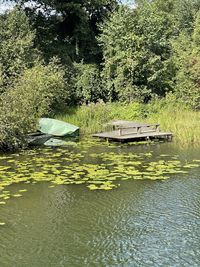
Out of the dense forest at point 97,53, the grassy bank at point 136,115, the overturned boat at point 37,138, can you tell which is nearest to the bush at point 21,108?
the dense forest at point 97,53

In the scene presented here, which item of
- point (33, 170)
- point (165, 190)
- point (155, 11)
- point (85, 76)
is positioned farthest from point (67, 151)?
point (155, 11)

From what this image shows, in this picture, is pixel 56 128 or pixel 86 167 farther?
pixel 56 128

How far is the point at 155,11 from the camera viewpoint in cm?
2372

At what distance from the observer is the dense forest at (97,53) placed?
20.5 meters

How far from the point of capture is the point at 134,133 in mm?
16469

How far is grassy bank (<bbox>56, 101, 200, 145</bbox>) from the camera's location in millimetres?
17069

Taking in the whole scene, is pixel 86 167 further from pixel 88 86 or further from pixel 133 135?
pixel 88 86

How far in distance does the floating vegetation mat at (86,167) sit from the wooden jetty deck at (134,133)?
161 cm

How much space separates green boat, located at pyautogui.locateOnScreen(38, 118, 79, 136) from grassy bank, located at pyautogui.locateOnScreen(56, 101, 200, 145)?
143 cm

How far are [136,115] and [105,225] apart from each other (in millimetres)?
13150

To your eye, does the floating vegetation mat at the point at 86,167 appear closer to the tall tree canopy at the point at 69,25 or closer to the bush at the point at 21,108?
the bush at the point at 21,108

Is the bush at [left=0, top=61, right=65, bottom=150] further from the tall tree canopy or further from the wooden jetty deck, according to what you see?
the tall tree canopy

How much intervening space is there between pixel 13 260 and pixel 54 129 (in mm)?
11167

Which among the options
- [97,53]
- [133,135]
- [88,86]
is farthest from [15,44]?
[133,135]
